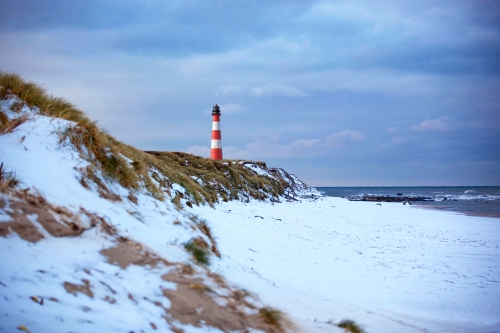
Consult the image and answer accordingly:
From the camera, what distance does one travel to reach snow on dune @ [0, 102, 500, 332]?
3.21 m

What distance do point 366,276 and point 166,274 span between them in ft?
16.6

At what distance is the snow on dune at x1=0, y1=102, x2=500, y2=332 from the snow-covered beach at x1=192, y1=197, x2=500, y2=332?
37mm

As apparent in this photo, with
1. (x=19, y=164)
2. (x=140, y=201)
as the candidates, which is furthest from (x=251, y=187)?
(x=19, y=164)

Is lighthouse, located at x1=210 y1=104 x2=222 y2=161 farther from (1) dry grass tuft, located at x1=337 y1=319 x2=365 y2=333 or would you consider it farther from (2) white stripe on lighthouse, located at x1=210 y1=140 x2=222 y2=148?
(1) dry grass tuft, located at x1=337 y1=319 x2=365 y2=333

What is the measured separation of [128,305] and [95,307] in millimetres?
293

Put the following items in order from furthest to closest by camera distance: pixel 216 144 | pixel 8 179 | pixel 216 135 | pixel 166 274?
pixel 216 135 → pixel 216 144 → pixel 8 179 → pixel 166 274

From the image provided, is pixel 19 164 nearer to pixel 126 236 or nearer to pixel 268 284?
pixel 126 236

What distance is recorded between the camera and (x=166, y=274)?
397 cm

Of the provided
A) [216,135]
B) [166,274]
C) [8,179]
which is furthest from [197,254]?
[216,135]

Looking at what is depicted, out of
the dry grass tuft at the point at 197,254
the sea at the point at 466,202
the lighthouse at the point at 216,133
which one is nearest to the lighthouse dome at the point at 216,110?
the lighthouse at the point at 216,133

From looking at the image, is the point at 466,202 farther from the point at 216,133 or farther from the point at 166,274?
the point at 166,274

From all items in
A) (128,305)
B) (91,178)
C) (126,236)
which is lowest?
(128,305)

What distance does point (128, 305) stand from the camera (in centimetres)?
338

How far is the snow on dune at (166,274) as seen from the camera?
3.21 meters
